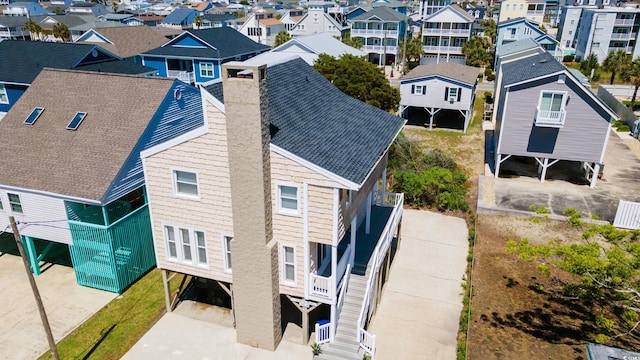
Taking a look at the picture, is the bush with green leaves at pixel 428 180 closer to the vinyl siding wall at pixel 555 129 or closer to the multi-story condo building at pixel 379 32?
the vinyl siding wall at pixel 555 129

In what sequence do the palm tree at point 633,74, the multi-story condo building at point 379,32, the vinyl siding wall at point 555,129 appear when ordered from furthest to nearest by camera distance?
the multi-story condo building at point 379,32 → the palm tree at point 633,74 → the vinyl siding wall at point 555,129

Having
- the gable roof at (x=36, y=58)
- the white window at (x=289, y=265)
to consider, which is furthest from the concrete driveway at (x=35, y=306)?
the gable roof at (x=36, y=58)

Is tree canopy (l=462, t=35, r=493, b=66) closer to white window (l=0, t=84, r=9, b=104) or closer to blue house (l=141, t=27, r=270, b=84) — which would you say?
blue house (l=141, t=27, r=270, b=84)

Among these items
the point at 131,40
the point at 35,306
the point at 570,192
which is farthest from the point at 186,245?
the point at 131,40

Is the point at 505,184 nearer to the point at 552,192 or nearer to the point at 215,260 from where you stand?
the point at 552,192

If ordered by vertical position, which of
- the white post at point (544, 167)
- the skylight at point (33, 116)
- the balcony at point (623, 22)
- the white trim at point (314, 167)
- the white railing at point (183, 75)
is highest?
the balcony at point (623, 22)

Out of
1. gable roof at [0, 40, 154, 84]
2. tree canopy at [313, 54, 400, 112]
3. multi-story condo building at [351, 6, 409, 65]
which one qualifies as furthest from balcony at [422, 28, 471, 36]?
gable roof at [0, 40, 154, 84]
